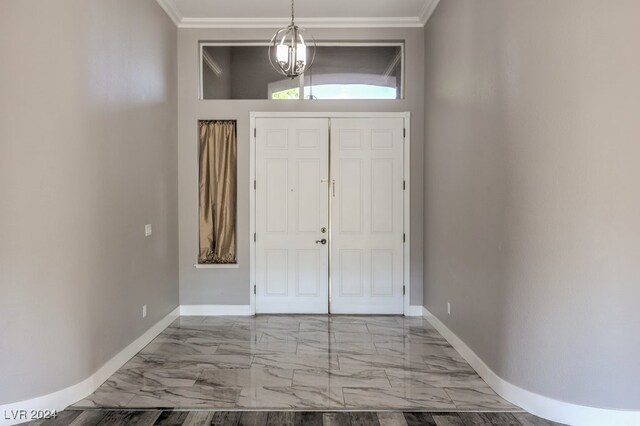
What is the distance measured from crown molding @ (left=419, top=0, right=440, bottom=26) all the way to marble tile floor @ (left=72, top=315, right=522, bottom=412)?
11.4ft

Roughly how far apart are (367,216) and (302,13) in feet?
8.12

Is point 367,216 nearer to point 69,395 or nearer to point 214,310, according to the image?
point 214,310

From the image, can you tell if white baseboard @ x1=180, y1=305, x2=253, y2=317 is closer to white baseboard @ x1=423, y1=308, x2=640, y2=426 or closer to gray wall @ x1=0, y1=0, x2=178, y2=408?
gray wall @ x1=0, y1=0, x2=178, y2=408

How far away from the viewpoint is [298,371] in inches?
143

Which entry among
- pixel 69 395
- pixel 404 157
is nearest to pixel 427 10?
pixel 404 157

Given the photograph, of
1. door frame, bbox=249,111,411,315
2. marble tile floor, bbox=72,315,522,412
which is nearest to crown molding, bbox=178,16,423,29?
door frame, bbox=249,111,411,315

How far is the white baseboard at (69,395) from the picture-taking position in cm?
277

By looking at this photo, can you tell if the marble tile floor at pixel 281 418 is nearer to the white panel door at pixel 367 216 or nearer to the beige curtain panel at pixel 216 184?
the white panel door at pixel 367 216

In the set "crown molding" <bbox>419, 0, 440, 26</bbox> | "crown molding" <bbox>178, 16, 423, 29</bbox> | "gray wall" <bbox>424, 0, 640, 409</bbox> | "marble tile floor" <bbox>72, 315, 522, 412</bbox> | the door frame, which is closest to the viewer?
"gray wall" <bbox>424, 0, 640, 409</bbox>

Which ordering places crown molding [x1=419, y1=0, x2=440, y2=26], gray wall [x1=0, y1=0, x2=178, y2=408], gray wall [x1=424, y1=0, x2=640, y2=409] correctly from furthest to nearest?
crown molding [x1=419, y1=0, x2=440, y2=26]
gray wall [x1=0, y1=0, x2=178, y2=408]
gray wall [x1=424, y1=0, x2=640, y2=409]

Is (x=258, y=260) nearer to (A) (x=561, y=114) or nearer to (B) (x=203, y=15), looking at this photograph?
(B) (x=203, y=15)

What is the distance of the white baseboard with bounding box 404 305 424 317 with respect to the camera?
540 centimetres

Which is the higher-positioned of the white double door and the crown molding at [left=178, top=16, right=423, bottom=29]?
the crown molding at [left=178, top=16, right=423, bottom=29]

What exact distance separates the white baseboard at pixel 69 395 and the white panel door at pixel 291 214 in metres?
1.84
